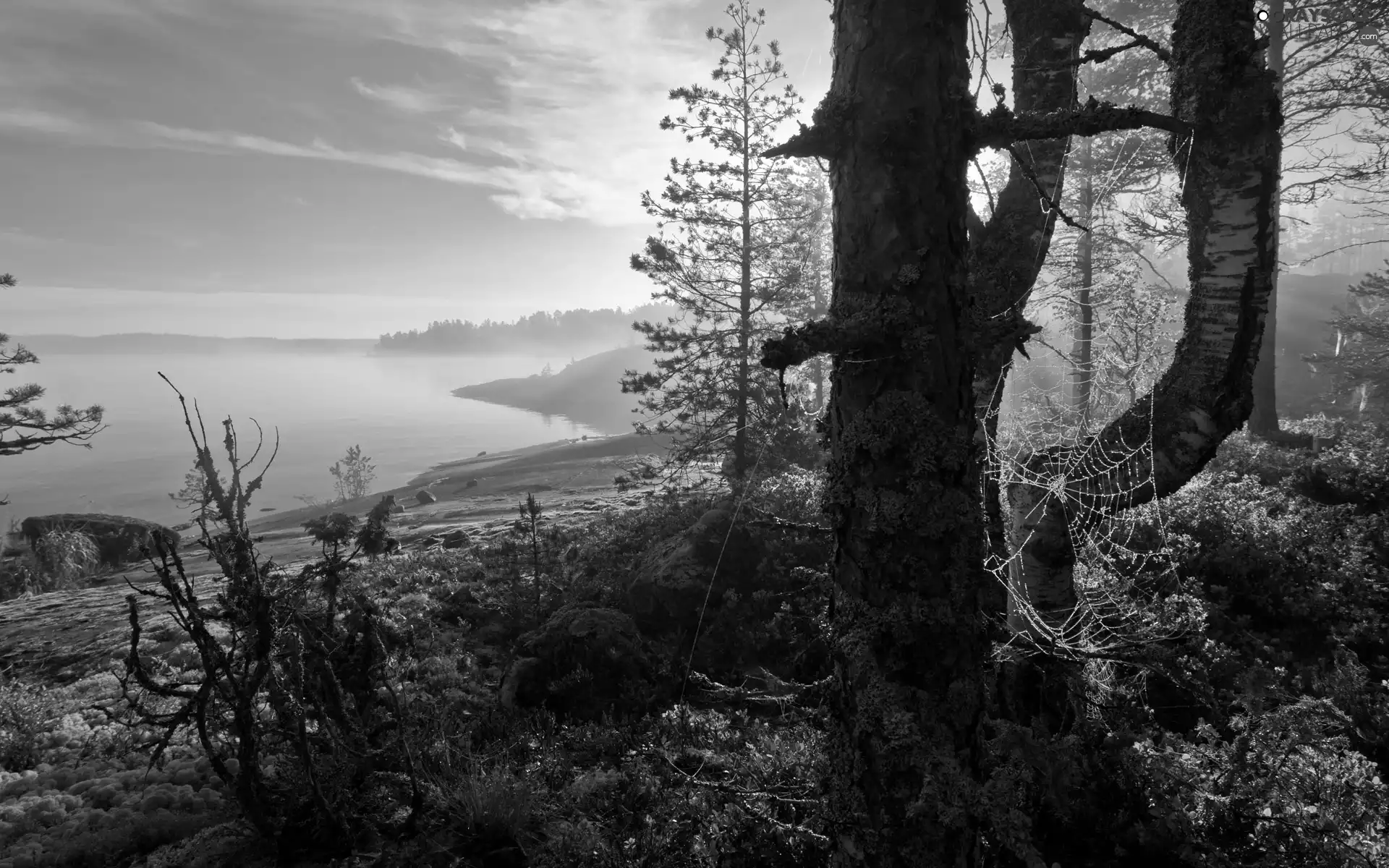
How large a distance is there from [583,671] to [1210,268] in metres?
6.52

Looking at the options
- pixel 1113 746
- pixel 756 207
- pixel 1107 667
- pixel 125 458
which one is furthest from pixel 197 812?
pixel 125 458

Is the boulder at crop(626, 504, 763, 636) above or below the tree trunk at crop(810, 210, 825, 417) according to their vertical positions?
below

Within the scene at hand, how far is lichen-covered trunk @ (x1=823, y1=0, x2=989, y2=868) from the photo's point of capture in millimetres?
2027

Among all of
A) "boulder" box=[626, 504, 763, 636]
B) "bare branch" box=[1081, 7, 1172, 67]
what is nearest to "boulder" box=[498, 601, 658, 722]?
"boulder" box=[626, 504, 763, 636]

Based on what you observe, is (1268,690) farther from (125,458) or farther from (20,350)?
(125,458)

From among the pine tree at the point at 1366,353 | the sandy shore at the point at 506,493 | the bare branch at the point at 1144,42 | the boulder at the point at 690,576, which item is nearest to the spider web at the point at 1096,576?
the bare branch at the point at 1144,42

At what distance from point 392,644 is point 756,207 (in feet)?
41.3

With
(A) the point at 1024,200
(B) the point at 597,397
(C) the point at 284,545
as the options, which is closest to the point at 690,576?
(A) the point at 1024,200

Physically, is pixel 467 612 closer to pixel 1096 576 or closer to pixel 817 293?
pixel 1096 576

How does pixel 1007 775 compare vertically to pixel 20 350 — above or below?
below

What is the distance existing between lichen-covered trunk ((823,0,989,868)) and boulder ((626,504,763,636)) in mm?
6457

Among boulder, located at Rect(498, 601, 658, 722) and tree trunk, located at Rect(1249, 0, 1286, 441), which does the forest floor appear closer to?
boulder, located at Rect(498, 601, 658, 722)

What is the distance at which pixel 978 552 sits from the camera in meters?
2.15

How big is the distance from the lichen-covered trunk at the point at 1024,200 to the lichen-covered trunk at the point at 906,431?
2482 mm
